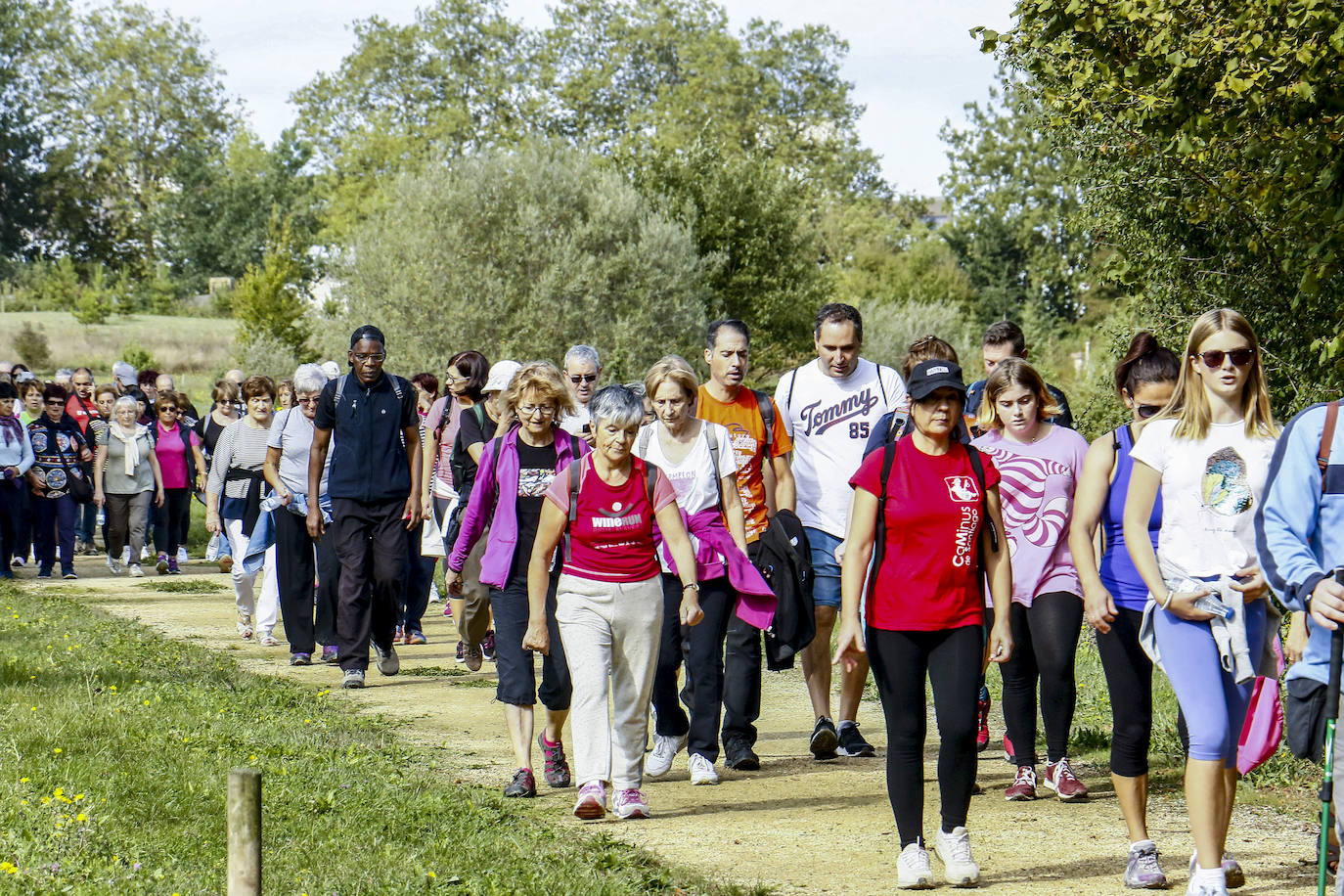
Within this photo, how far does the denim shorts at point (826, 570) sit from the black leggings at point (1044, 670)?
124cm

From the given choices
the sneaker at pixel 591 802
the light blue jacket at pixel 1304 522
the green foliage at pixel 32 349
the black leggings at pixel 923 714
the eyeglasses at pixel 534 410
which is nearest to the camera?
the light blue jacket at pixel 1304 522

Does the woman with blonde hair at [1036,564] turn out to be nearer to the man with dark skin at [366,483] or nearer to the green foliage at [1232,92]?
the green foliage at [1232,92]

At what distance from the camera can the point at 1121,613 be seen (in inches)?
216

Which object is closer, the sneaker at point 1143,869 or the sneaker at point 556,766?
the sneaker at point 1143,869

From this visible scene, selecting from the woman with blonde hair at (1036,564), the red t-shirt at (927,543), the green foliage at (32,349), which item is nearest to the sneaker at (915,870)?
the red t-shirt at (927,543)

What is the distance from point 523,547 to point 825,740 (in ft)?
6.35

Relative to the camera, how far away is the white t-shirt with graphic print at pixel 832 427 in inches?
308

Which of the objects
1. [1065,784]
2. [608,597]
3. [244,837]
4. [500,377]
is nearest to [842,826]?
[1065,784]

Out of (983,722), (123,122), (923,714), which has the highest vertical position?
(123,122)

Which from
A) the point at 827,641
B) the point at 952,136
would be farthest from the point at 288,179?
the point at 827,641

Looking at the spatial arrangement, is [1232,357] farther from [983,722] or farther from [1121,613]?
[983,722]

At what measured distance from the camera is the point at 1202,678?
4.90m

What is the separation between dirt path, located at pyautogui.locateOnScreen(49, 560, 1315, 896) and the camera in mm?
5445

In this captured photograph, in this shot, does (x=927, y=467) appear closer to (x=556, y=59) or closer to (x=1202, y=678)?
(x=1202, y=678)
